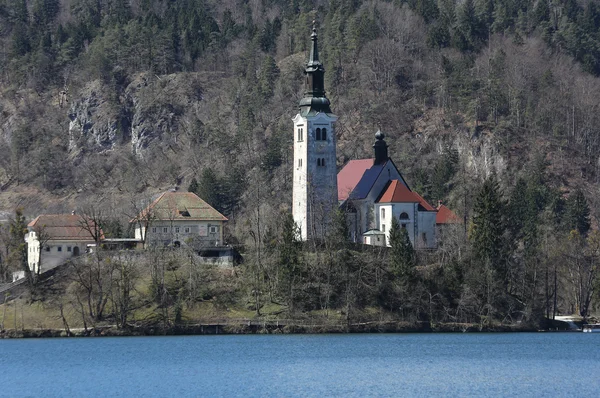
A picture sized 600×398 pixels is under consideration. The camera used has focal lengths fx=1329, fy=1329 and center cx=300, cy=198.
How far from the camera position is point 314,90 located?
107m

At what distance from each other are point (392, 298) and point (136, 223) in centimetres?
2323

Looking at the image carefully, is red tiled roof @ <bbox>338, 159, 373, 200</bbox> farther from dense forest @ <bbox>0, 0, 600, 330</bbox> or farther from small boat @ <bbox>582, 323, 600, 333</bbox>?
small boat @ <bbox>582, 323, 600, 333</bbox>

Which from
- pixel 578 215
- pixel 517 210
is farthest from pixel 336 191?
pixel 578 215

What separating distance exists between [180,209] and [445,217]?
23.3m

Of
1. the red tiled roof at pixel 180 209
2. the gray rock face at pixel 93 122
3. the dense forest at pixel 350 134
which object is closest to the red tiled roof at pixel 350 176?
the dense forest at pixel 350 134

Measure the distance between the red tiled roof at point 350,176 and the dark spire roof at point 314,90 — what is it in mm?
8430

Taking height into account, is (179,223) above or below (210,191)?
below

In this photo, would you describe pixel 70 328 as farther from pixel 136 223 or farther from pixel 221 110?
pixel 221 110

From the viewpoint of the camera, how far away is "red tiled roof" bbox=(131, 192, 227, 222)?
336 feet

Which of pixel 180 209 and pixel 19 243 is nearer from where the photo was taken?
pixel 19 243

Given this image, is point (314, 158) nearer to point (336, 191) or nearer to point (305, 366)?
point (336, 191)

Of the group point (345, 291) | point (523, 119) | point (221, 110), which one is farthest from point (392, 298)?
point (221, 110)

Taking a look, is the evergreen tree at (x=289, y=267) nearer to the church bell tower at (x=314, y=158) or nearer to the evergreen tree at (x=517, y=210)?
the church bell tower at (x=314, y=158)

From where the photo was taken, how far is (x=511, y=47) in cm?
17462
